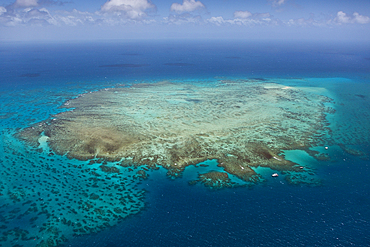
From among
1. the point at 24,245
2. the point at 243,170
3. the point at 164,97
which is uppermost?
the point at 164,97

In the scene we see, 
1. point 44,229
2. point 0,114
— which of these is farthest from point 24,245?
point 0,114

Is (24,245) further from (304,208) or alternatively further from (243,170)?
(304,208)

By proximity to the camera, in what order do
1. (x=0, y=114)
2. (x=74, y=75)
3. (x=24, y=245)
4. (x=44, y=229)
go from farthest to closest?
(x=74, y=75)
(x=0, y=114)
(x=44, y=229)
(x=24, y=245)

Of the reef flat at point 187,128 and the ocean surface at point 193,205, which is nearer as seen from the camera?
the ocean surface at point 193,205

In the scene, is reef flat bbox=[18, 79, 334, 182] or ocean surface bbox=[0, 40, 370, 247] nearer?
ocean surface bbox=[0, 40, 370, 247]

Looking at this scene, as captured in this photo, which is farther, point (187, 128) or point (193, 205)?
point (187, 128)

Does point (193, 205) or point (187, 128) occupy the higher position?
point (187, 128)

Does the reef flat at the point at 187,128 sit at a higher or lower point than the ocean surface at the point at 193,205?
higher

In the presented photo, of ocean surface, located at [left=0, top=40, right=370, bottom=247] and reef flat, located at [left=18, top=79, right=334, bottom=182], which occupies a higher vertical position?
reef flat, located at [left=18, top=79, right=334, bottom=182]
